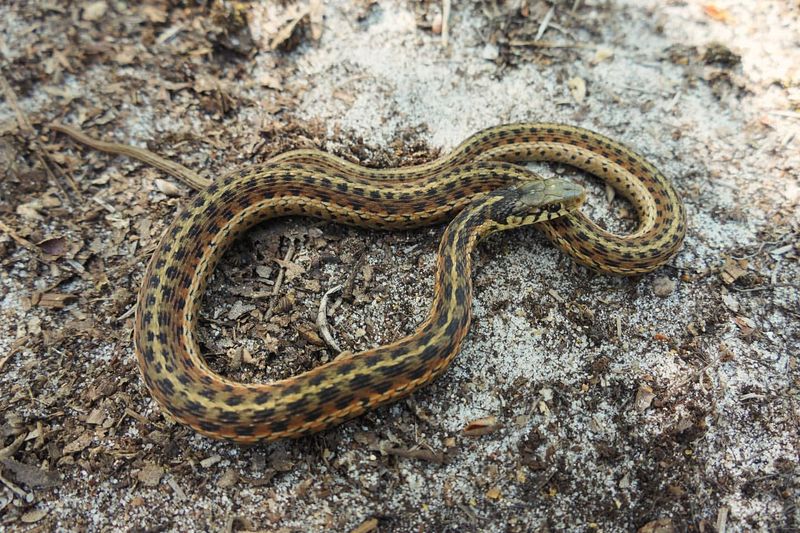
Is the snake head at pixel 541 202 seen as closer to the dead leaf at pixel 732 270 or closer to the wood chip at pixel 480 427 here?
the dead leaf at pixel 732 270

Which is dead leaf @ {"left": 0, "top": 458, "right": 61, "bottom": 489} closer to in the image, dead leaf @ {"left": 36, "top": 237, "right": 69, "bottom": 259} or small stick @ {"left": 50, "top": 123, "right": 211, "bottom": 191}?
dead leaf @ {"left": 36, "top": 237, "right": 69, "bottom": 259}

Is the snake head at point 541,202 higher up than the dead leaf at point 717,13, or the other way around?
the dead leaf at point 717,13

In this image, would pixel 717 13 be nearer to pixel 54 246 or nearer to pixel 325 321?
pixel 325 321

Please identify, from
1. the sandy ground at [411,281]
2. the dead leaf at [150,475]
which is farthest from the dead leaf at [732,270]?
the dead leaf at [150,475]

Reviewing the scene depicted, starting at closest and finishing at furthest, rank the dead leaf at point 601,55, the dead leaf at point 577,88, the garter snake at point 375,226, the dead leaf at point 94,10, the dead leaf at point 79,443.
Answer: the garter snake at point 375,226 → the dead leaf at point 79,443 → the dead leaf at point 577,88 → the dead leaf at point 94,10 → the dead leaf at point 601,55

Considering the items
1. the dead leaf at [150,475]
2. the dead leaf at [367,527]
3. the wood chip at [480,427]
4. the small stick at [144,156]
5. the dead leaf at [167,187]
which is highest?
the small stick at [144,156]

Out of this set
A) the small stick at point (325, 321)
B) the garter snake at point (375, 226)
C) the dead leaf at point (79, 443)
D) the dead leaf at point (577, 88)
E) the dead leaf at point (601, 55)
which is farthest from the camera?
the dead leaf at point (601, 55)

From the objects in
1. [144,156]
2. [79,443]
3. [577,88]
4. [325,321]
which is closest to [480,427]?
[325,321]
